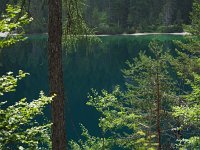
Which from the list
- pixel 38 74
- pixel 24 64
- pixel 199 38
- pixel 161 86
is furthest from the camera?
pixel 24 64

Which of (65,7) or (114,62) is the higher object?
(65,7)

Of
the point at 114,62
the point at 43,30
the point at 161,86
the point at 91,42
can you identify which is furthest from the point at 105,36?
the point at 91,42

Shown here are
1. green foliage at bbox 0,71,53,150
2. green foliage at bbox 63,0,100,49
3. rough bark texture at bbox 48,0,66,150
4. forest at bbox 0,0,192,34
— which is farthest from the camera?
forest at bbox 0,0,192,34

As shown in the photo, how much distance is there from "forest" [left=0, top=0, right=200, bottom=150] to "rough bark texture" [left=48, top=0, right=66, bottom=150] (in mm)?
17

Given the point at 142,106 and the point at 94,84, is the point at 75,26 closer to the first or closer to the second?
the point at 142,106

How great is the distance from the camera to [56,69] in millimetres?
6598

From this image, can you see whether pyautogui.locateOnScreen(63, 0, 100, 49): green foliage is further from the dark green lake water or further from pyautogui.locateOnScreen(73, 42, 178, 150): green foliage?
the dark green lake water

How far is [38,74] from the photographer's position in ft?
154

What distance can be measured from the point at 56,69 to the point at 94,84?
3311 cm

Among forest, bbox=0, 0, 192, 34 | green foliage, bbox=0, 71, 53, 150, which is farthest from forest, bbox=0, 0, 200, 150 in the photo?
forest, bbox=0, 0, 192, 34

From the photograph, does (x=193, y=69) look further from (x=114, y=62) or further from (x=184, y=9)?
(x=184, y=9)

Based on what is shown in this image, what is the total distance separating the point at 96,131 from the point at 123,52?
39.5 metres

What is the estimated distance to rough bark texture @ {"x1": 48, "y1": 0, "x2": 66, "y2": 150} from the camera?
646cm

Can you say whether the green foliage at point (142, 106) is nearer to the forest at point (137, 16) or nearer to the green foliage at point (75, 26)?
the green foliage at point (75, 26)
